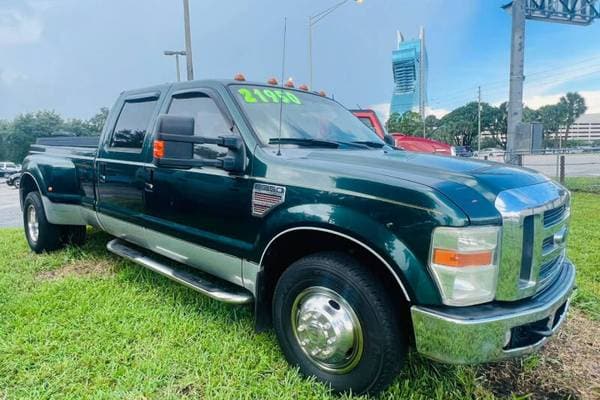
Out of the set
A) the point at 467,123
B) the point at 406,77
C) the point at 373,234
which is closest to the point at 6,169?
the point at 373,234

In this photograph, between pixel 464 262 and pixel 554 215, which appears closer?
pixel 464 262

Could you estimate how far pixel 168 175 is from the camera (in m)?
3.21

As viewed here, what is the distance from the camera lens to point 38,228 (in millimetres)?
4945

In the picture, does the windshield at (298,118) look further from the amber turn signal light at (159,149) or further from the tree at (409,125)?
the tree at (409,125)

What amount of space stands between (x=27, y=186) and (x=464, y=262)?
537 cm

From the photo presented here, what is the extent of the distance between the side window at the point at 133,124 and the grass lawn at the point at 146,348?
1.33 m

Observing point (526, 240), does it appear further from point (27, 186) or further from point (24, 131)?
point (24, 131)

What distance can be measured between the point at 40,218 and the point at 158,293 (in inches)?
82.5

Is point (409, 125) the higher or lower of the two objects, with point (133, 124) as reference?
Result: higher

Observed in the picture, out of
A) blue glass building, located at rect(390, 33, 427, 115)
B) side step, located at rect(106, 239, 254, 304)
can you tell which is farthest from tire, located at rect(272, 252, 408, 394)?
blue glass building, located at rect(390, 33, 427, 115)

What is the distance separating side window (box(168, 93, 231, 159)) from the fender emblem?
18.2 inches

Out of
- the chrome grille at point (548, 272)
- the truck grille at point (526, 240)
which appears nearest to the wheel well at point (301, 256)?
the truck grille at point (526, 240)

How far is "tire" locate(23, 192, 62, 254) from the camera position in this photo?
4.87m

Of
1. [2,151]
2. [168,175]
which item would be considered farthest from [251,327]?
[2,151]
